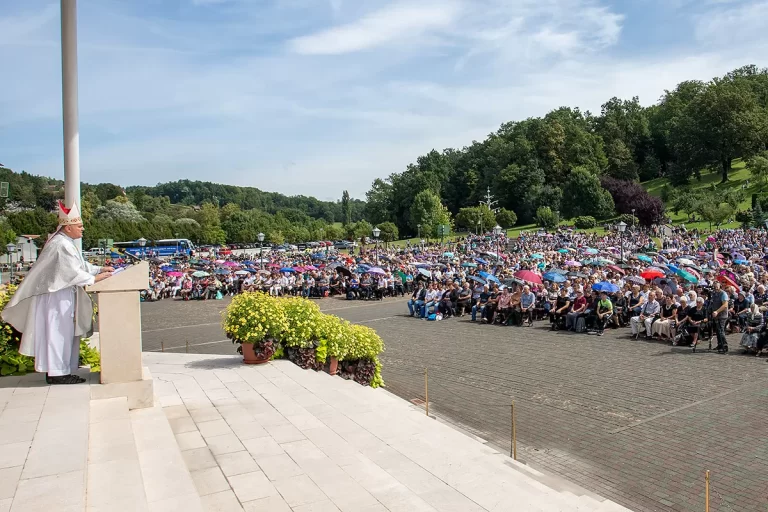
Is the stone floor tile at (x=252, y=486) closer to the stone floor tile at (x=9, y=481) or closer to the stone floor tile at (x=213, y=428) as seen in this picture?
the stone floor tile at (x=213, y=428)

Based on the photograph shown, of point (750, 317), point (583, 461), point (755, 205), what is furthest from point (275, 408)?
point (755, 205)

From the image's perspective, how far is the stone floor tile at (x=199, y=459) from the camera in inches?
184

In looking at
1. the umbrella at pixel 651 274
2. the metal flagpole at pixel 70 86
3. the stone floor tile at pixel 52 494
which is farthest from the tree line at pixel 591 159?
the stone floor tile at pixel 52 494

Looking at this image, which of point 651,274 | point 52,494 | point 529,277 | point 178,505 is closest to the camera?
point 52,494

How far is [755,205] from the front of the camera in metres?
55.9

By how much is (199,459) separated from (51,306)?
208cm

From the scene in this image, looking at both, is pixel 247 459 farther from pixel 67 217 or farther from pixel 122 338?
pixel 67 217

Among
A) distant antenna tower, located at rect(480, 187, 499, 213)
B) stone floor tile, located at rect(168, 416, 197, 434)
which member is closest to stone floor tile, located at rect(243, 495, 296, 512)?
stone floor tile, located at rect(168, 416, 197, 434)

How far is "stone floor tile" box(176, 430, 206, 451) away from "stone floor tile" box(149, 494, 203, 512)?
1542mm

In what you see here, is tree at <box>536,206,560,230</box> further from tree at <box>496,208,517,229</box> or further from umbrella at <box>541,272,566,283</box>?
umbrella at <box>541,272,566,283</box>

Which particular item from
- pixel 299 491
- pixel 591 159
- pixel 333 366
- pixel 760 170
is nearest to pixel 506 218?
pixel 591 159

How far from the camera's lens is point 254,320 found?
807 centimetres

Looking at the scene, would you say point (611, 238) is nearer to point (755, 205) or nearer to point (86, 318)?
point (755, 205)

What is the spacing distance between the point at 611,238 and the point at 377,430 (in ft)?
150
